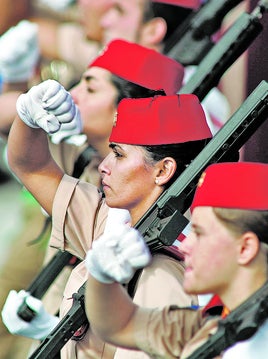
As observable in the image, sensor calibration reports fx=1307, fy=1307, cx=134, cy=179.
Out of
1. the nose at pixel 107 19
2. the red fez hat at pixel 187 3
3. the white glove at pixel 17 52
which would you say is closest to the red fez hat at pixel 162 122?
the white glove at pixel 17 52

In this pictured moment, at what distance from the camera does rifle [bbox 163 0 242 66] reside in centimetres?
506

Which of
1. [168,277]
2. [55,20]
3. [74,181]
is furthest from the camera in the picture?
[55,20]

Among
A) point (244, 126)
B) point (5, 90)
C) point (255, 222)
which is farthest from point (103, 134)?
point (255, 222)

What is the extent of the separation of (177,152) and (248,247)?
0.83 m

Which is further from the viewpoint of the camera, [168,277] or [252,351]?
[168,277]

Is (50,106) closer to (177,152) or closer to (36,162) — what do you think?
(36,162)

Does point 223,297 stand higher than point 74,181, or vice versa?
point 223,297

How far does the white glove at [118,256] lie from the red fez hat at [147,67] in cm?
159

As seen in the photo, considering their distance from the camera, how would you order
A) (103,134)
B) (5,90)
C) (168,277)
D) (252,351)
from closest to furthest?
(252,351) < (168,277) < (103,134) < (5,90)

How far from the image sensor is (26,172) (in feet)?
13.5

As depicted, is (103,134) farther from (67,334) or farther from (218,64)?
(67,334)

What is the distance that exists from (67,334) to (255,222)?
85 centimetres

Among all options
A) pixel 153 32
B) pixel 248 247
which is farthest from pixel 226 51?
pixel 153 32

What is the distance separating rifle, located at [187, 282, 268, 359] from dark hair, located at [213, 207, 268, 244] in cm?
15
